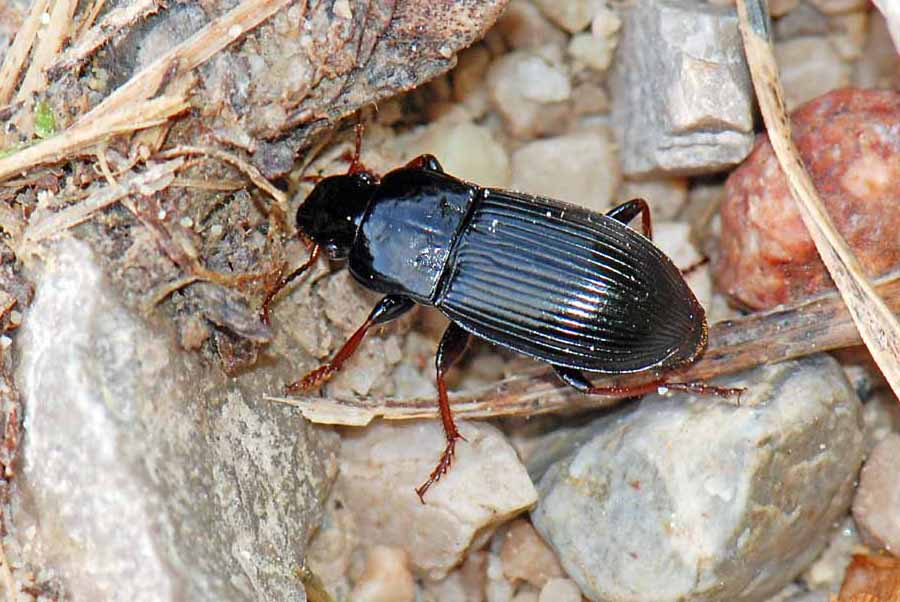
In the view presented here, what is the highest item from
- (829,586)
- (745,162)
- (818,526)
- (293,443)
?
(745,162)

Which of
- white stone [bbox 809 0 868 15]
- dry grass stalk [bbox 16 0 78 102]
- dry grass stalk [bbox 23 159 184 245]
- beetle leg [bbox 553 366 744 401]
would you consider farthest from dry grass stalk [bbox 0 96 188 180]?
white stone [bbox 809 0 868 15]

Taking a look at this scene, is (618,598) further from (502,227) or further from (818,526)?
(502,227)

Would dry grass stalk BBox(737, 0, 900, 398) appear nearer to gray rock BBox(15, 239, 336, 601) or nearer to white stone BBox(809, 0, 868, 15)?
white stone BBox(809, 0, 868, 15)

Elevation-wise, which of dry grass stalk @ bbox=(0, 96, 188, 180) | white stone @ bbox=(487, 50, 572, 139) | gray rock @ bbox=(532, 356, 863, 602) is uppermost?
dry grass stalk @ bbox=(0, 96, 188, 180)

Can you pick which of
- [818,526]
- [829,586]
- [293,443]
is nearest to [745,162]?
[818,526]

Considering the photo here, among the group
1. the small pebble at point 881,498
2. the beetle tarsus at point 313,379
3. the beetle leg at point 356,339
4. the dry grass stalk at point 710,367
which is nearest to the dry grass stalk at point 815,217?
the dry grass stalk at point 710,367
